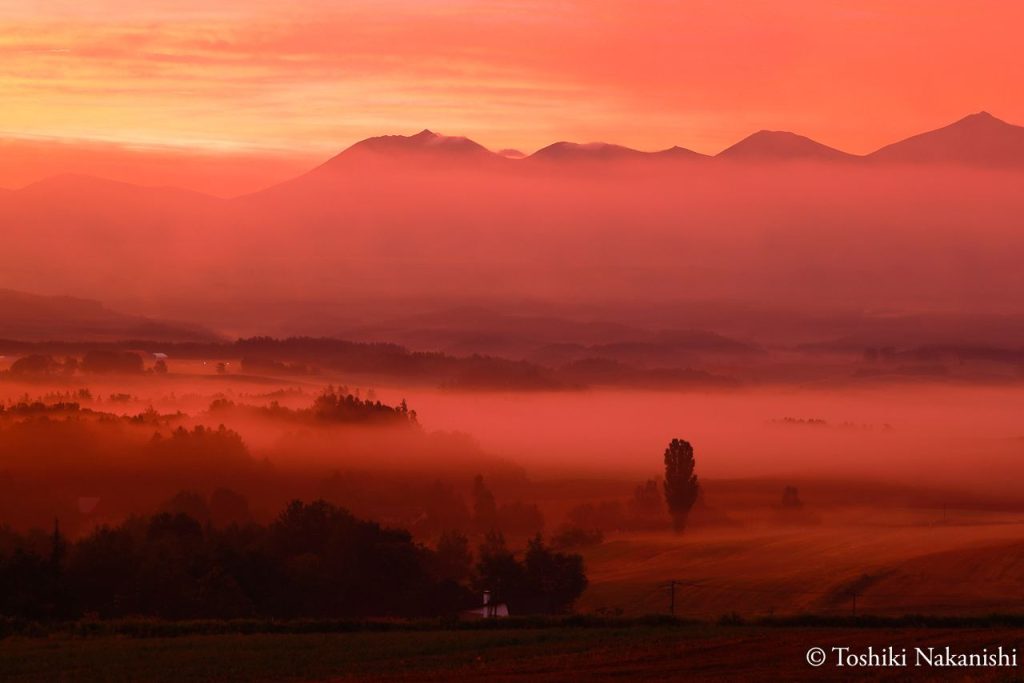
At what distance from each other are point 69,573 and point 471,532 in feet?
229

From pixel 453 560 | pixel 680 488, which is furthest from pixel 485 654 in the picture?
pixel 680 488

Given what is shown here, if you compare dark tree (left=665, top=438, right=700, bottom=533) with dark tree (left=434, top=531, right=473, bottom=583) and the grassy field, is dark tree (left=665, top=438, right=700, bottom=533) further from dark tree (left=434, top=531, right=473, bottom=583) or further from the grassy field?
the grassy field

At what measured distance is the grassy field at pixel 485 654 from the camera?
41812 mm

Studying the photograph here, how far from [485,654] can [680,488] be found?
9632cm

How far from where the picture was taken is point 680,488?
14162 centimetres

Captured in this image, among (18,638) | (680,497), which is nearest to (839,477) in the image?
(680,497)

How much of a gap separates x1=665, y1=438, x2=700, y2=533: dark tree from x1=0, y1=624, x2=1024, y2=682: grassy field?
8826 cm

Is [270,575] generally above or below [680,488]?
below

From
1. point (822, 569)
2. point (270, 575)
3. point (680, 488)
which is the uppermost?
point (680, 488)

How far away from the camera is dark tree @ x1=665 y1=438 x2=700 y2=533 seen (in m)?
141

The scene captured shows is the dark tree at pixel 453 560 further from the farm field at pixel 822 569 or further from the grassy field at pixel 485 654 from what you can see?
the grassy field at pixel 485 654

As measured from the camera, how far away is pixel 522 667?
142ft

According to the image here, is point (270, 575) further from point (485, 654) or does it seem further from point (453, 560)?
point (485, 654)

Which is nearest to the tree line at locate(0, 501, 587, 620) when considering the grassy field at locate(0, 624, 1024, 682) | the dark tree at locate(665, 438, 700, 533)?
the grassy field at locate(0, 624, 1024, 682)
